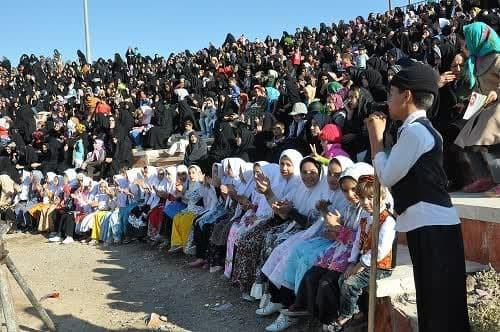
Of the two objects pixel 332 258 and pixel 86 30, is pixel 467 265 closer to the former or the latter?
pixel 332 258

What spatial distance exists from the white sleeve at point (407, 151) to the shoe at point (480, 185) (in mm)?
2123

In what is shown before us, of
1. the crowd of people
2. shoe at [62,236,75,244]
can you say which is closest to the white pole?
the crowd of people

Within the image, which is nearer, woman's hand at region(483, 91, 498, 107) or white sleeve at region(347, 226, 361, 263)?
white sleeve at region(347, 226, 361, 263)

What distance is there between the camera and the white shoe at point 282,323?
13.6 feet

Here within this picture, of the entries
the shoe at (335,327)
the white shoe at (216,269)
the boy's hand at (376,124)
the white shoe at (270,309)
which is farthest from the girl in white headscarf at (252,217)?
the boy's hand at (376,124)

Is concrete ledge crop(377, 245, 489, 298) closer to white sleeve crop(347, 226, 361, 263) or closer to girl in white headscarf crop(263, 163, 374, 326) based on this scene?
white sleeve crop(347, 226, 361, 263)

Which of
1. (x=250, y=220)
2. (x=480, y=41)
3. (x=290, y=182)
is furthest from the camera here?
(x=250, y=220)

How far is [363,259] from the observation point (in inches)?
137

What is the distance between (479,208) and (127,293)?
3.93 metres

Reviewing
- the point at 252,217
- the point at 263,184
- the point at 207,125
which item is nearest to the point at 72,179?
the point at 207,125

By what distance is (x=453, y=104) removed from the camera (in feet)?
16.5

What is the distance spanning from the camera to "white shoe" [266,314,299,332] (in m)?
4.13

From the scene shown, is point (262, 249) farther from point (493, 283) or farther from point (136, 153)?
point (136, 153)

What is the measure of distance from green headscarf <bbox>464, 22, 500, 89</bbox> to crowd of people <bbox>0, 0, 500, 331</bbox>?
0.01m
